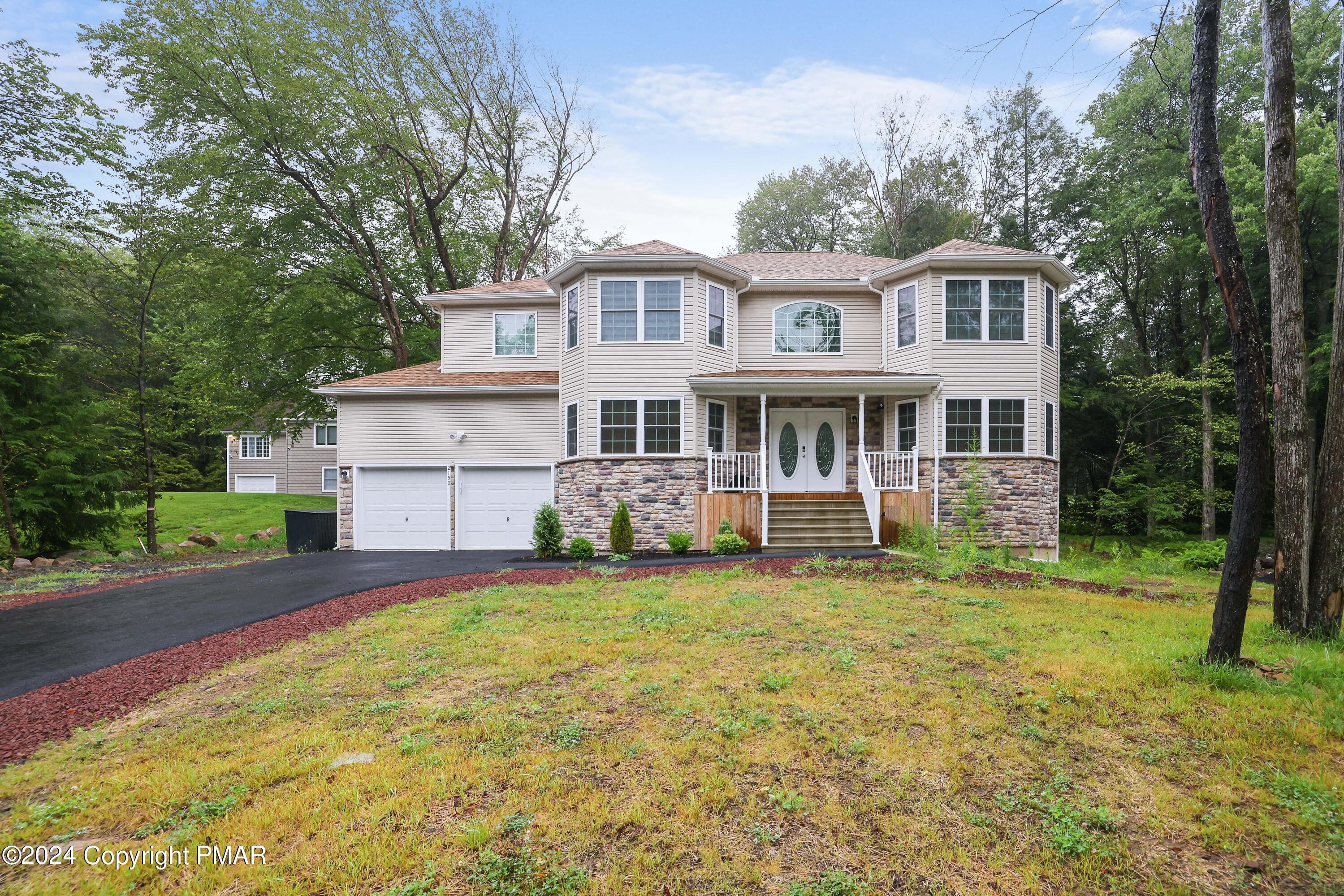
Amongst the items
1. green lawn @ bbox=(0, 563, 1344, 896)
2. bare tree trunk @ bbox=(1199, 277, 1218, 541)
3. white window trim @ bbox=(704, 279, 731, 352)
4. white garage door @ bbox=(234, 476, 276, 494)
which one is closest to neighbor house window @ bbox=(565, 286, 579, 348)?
white window trim @ bbox=(704, 279, 731, 352)

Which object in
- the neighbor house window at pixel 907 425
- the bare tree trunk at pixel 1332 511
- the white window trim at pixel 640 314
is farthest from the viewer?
the neighbor house window at pixel 907 425

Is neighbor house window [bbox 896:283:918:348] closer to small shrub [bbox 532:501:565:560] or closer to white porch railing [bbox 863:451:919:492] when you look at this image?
white porch railing [bbox 863:451:919:492]

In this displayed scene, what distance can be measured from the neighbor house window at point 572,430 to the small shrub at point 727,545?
3.69 metres

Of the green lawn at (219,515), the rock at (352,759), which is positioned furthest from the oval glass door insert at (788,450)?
the green lawn at (219,515)

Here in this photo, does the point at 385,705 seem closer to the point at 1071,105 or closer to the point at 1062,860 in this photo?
the point at 1062,860

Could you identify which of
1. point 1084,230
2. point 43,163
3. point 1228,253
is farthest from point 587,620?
point 1084,230

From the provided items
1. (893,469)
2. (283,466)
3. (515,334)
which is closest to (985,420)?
(893,469)

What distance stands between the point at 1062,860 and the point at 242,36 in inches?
882

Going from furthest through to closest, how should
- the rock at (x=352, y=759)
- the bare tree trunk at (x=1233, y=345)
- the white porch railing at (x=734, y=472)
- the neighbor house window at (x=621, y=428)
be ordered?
the neighbor house window at (x=621, y=428), the white porch railing at (x=734, y=472), the bare tree trunk at (x=1233, y=345), the rock at (x=352, y=759)

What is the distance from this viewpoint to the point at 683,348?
13430 millimetres

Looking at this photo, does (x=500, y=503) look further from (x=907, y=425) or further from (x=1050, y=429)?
(x=1050, y=429)

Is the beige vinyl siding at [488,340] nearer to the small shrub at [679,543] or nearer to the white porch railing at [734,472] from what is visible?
the white porch railing at [734,472]

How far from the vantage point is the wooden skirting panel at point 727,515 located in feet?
42.0

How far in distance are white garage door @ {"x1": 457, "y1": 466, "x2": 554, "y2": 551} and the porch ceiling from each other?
15.2 feet
